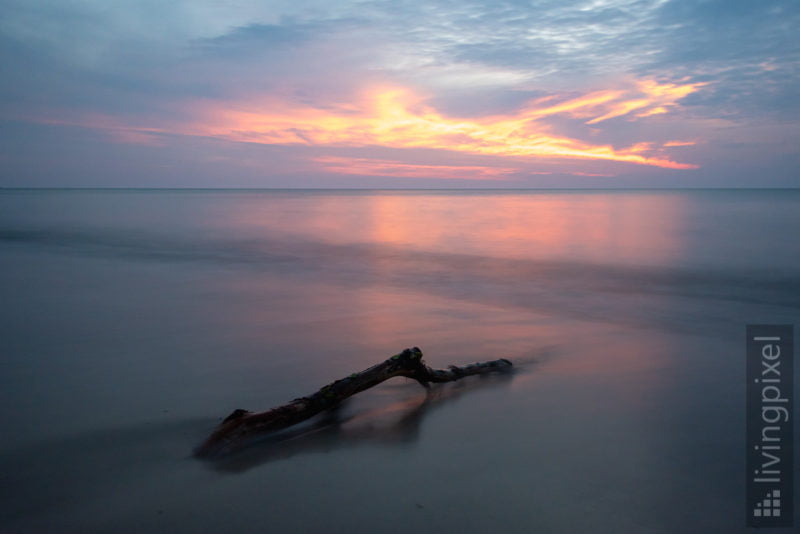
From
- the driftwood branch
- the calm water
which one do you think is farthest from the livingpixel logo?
the driftwood branch

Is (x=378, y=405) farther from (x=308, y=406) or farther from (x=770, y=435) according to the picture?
(x=770, y=435)

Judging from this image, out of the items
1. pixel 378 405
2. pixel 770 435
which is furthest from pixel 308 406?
pixel 770 435

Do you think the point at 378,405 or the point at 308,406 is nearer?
the point at 308,406

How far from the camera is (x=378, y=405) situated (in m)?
5.36

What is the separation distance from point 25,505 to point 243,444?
1431 millimetres

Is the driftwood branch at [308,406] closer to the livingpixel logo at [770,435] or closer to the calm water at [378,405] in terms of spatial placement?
the calm water at [378,405]

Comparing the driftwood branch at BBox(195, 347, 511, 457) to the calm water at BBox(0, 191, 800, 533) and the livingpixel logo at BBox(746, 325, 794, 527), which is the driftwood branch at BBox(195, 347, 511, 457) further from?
the livingpixel logo at BBox(746, 325, 794, 527)

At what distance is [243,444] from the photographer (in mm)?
4312

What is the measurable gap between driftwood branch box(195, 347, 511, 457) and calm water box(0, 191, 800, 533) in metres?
0.14

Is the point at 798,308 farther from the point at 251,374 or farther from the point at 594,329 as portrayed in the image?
the point at 251,374

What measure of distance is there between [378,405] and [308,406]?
0.90 meters

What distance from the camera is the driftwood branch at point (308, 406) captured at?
4309mm

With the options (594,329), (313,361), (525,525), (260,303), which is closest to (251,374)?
(313,361)

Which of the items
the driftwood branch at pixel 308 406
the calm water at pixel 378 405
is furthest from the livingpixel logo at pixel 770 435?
the driftwood branch at pixel 308 406
